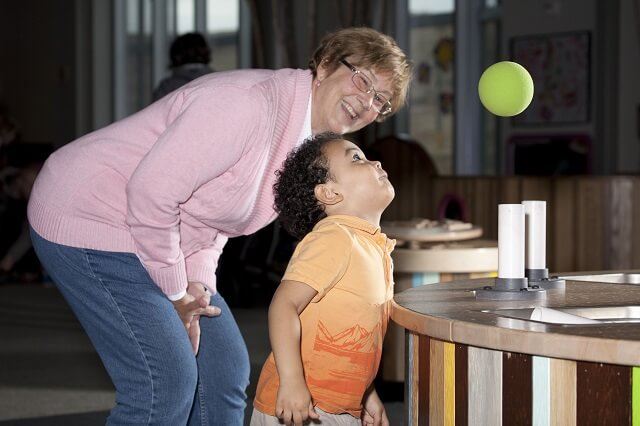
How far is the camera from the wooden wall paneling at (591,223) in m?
5.31

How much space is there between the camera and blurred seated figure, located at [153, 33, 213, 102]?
5504 mm

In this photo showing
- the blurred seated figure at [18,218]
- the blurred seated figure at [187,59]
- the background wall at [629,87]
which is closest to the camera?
the blurred seated figure at [187,59]

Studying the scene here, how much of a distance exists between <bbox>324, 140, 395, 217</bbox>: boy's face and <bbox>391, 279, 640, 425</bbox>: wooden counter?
0.24 metres

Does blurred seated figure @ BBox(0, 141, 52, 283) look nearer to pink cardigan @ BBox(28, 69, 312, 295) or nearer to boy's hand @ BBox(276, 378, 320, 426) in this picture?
pink cardigan @ BBox(28, 69, 312, 295)

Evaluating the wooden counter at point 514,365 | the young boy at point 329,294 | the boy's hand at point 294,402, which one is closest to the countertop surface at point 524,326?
the wooden counter at point 514,365

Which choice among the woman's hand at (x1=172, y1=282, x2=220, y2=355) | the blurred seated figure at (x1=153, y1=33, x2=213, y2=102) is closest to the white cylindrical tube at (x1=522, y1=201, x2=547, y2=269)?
the woman's hand at (x1=172, y1=282, x2=220, y2=355)

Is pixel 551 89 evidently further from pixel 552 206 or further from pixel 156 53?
pixel 156 53

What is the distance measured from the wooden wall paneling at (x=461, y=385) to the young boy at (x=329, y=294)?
28 centimetres

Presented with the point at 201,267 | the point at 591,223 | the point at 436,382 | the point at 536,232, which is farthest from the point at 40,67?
the point at 436,382

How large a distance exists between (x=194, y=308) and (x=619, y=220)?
353 centimetres

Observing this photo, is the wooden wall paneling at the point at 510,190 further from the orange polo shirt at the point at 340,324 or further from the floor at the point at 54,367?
the orange polo shirt at the point at 340,324

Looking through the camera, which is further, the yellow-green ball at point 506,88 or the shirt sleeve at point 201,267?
the shirt sleeve at point 201,267

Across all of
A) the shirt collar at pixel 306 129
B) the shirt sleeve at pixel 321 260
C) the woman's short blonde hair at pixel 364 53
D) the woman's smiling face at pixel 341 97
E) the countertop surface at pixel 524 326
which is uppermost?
the woman's short blonde hair at pixel 364 53

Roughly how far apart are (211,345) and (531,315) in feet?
2.72
